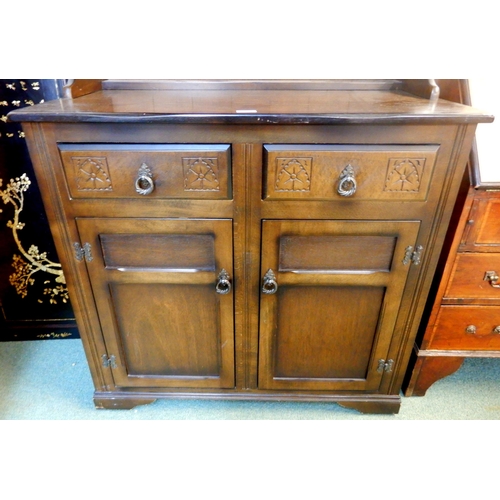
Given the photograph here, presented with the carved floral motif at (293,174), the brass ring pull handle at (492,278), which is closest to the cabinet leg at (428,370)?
the brass ring pull handle at (492,278)

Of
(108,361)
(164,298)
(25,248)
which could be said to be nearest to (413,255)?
(164,298)

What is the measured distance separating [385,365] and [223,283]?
1.65ft

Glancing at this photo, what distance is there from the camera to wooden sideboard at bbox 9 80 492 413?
2.50 feet

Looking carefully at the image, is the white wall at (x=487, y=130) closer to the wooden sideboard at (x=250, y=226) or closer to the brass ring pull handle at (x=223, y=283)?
the wooden sideboard at (x=250, y=226)

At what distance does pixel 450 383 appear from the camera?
127 cm

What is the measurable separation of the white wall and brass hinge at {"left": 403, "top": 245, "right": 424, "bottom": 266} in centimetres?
20

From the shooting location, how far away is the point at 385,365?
104 cm

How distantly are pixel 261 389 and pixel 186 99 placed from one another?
0.79m

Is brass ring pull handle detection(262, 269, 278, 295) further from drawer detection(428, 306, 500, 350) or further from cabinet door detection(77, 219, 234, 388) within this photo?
drawer detection(428, 306, 500, 350)

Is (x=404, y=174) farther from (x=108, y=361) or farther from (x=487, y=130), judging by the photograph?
(x=108, y=361)

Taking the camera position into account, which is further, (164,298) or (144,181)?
(164,298)

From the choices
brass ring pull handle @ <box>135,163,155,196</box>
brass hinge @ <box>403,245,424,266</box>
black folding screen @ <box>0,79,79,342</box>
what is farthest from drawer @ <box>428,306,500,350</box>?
black folding screen @ <box>0,79,79,342</box>

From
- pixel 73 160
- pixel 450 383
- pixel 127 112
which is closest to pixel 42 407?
pixel 73 160

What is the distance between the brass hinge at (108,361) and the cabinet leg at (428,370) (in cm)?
85
